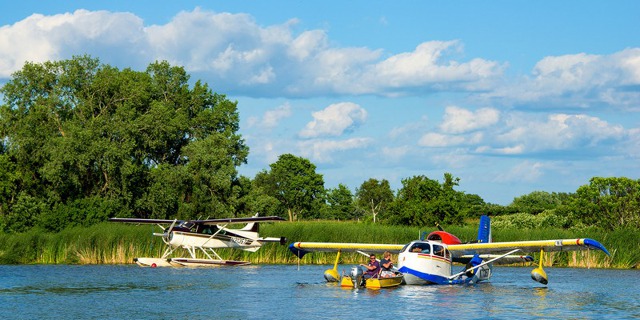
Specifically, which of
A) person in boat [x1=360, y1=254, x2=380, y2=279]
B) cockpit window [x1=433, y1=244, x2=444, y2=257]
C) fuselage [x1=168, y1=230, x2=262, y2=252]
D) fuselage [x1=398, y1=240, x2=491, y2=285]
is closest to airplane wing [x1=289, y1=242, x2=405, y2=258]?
fuselage [x1=398, y1=240, x2=491, y2=285]

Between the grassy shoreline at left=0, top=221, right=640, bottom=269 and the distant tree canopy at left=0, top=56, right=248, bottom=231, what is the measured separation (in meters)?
11.2

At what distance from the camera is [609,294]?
3155 cm

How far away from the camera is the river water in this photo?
25.4 m

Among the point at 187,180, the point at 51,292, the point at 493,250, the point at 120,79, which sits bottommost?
the point at 51,292

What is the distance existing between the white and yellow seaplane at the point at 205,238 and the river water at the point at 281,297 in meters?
3.21

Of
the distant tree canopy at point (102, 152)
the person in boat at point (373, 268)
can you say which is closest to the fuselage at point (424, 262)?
the person in boat at point (373, 268)

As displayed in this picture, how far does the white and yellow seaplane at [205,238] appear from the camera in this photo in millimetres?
44562

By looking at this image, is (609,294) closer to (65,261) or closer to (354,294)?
(354,294)

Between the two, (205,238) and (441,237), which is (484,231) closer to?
(441,237)

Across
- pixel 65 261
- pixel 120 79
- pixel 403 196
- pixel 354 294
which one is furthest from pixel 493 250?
pixel 120 79

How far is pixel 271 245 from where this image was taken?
49.5 meters

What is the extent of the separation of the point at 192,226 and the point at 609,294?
22616 millimetres

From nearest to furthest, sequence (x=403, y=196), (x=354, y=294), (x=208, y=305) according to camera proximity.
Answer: (x=208, y=305) < (x=354, y=294) < (x=403, y=196)

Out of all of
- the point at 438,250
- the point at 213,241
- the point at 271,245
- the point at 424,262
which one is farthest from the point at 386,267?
the point at 271,245
